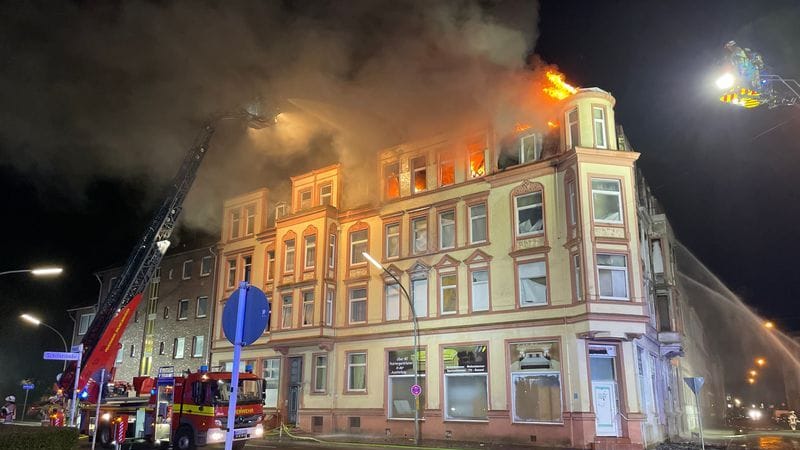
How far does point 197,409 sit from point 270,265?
16140mm

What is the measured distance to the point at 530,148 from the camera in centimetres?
2700

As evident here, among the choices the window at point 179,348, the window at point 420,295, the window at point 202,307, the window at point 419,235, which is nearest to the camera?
the window at point 420,295

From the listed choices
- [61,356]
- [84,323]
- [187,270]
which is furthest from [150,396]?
[84,323]

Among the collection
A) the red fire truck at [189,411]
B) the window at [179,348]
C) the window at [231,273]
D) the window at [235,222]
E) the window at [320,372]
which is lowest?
the red fire truck at [189,411]

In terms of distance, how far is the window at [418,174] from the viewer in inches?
1180

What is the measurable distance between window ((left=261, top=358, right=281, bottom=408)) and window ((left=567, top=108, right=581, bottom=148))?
20.1 metres

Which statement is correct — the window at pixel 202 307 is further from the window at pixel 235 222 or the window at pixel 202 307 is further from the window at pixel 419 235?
the window at pixel 419 235

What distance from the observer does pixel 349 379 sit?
29.4 meters

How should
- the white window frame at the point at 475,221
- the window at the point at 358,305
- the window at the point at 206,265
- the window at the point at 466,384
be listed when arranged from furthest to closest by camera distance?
the window at the point at 206,265
the window at the point at 358,305
the white window frame at the point at 475,221
the window at the point at 466,384

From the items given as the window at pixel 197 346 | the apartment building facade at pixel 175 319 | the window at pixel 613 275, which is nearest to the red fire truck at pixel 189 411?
the window at pixel 613 275

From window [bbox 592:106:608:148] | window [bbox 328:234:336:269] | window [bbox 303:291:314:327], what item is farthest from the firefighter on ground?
window [bbox 592:106:608:148]

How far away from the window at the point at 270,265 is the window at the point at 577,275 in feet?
60.3

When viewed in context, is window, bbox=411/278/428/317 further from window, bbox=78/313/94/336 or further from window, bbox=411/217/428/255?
window, bbox=78/313/94/336

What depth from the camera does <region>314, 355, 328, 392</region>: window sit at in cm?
2997
